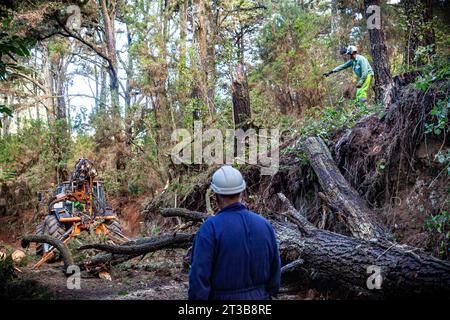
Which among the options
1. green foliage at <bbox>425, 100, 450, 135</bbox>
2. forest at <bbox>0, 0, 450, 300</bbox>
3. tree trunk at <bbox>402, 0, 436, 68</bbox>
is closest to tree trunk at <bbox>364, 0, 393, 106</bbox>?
forest at <bbox>0, 0, 450, 300</bbox>

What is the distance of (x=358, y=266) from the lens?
16.5 ft

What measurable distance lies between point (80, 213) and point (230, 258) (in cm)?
824

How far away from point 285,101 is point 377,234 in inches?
340

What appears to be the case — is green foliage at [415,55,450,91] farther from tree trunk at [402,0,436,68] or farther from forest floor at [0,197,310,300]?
forest floor at [0,197,310,300]

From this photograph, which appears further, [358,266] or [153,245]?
[153,245]

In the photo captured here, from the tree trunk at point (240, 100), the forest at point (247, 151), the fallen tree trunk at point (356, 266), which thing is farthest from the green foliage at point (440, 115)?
the tree trunk at point (240, 100)

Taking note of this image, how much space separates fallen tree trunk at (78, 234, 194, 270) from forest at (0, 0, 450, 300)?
3cm

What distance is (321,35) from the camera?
653 inches

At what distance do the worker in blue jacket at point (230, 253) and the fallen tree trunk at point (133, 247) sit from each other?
3.89m

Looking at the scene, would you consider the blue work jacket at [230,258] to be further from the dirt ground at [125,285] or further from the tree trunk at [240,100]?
the tree trunk at [240,100]

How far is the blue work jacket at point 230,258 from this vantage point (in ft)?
9.92

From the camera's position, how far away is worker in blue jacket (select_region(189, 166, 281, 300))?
303cm

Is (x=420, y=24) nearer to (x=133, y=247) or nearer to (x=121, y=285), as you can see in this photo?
(x=133, y=247)

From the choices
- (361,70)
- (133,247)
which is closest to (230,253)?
(133,247)
